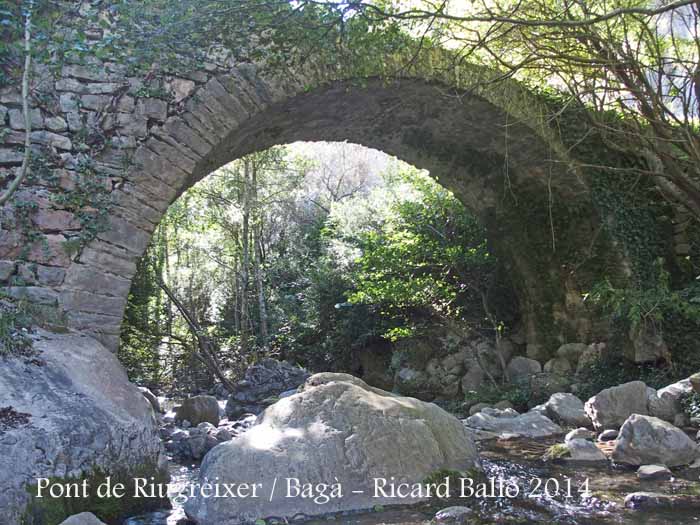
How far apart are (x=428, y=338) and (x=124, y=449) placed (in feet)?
23.9

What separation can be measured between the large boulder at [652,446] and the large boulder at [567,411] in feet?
5.34

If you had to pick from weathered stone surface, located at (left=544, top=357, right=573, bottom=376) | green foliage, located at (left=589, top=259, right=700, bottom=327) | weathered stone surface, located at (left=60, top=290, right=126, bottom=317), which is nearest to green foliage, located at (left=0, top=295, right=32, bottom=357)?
weathered stone surface, located at (left=60, top=290, right=126, bottom=317)

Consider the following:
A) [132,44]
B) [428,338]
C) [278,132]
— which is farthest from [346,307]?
[132,44]

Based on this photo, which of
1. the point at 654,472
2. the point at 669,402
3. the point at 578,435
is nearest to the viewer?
the point at 654,472

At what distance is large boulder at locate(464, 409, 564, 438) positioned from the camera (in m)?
5.48

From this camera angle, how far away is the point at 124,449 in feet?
10.9

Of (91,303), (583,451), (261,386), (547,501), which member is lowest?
(547,501)

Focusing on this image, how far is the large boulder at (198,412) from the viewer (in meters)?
6.94

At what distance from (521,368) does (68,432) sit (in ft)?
22.9

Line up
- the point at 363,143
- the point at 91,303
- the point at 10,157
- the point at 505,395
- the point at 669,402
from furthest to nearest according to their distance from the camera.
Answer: the point at 363,143, the point at 505,395, the point at 669,402, the point at 91,303, the point at 10,157

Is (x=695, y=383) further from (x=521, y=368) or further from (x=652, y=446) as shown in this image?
(x=521, y=368)

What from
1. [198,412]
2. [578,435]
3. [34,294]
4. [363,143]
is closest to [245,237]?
[363,143]

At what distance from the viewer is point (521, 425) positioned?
561 centimetres

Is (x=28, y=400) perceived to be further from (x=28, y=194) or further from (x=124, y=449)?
(x=28, y=194)
